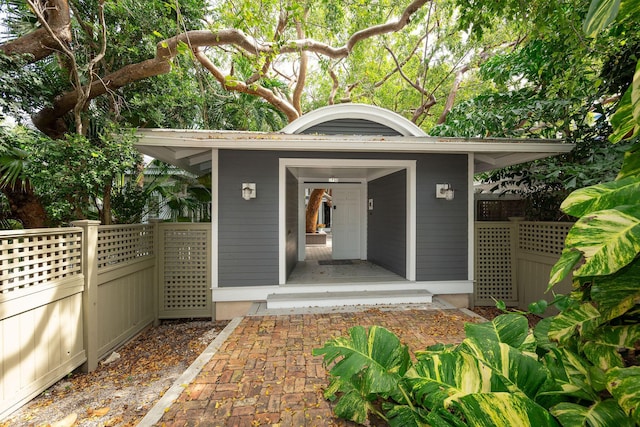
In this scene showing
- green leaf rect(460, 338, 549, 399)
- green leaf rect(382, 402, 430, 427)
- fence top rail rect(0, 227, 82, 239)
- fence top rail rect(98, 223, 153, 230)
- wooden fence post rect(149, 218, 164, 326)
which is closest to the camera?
green leaf rect(460, 338, 549, 399)

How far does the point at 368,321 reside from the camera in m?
4.04

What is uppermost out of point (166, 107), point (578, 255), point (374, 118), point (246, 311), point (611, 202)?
point (166, 107)

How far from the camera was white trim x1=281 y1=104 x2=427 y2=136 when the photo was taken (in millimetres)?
5266

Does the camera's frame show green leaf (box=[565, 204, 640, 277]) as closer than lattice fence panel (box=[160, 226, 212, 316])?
Yes

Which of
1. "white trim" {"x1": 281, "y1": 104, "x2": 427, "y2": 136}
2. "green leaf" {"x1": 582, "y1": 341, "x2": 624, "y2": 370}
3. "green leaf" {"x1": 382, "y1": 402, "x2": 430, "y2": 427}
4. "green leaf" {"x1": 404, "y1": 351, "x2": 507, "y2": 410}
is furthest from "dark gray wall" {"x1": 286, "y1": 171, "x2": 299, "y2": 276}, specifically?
"green leaf" {"x1": 582, "y1": 341, "x2": 624, "y2": 370}

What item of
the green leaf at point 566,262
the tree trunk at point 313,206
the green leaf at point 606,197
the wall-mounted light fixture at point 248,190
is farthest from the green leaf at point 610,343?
the tree trunk at point 313,206

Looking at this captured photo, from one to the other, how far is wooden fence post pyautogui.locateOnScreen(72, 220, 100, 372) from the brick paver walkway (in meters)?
1.57

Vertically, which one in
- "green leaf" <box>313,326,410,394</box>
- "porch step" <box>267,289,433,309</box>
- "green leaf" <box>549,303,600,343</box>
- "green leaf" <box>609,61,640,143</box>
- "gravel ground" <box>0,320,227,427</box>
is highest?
"green leaf" <box>609,61,640,143</box>

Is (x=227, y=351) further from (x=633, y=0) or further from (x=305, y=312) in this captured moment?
(x=633, y=0)

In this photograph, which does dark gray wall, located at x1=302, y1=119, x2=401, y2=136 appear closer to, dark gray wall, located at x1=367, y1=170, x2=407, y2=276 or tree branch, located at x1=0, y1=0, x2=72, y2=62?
dark gray wall, located at x1=367, y1=170, x2=407, y2=276

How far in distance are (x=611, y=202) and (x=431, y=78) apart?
37.9 ft

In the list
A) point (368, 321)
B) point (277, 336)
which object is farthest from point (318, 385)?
point (368, 321)

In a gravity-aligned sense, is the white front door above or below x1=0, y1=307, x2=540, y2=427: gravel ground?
above

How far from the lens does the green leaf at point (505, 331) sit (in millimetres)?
1622
